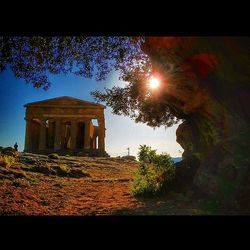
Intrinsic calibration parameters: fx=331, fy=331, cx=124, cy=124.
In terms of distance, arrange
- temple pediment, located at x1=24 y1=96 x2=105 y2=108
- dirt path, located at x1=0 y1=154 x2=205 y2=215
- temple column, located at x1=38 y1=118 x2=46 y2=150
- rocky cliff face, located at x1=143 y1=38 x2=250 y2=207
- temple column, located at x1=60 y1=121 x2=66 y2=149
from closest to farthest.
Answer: dirt path, located at x1=0 y1=154 x2=205 y2=215 < rocky cliff face, located at x1=143 y1=38 x2=250 y2=207 < temple pediment, located at x1=24 y1=96 x2=105 y2=108 < temple column, located at x1=38 y1=118 x2=46 y2=150 < temple column, located at x1=60 y1=121 x2=66 y2=149

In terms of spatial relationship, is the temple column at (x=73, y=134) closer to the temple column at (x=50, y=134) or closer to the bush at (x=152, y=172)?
the temple column at (x=50, y=134)

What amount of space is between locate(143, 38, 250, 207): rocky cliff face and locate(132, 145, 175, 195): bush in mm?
1329

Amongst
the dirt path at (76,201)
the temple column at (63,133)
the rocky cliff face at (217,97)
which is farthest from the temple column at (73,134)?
the rocky cliff face at (217,97)

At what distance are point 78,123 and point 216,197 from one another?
40757mm

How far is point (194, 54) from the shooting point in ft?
38.3

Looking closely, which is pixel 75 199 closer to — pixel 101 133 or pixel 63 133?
pixel 101 133

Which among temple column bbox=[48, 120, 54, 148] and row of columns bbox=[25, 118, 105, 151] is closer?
row of columns bbox=[25, 118, 105, 151]

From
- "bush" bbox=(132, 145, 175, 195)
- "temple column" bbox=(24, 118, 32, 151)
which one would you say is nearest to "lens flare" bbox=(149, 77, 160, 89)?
"bush" bbox=(132, 145, 175, 195)

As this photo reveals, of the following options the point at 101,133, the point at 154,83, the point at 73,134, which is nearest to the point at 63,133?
the point at 73,134

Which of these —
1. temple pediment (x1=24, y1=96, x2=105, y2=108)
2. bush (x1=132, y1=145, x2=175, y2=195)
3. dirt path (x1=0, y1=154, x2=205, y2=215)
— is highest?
temple pediment (x1=24, y1=96, x2=105, y2=108)

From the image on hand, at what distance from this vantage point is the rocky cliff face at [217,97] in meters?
10.2

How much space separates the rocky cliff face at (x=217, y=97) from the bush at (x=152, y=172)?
133 cm

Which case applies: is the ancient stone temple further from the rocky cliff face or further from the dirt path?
the rocky cliff face

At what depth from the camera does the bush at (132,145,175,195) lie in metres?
12.3
